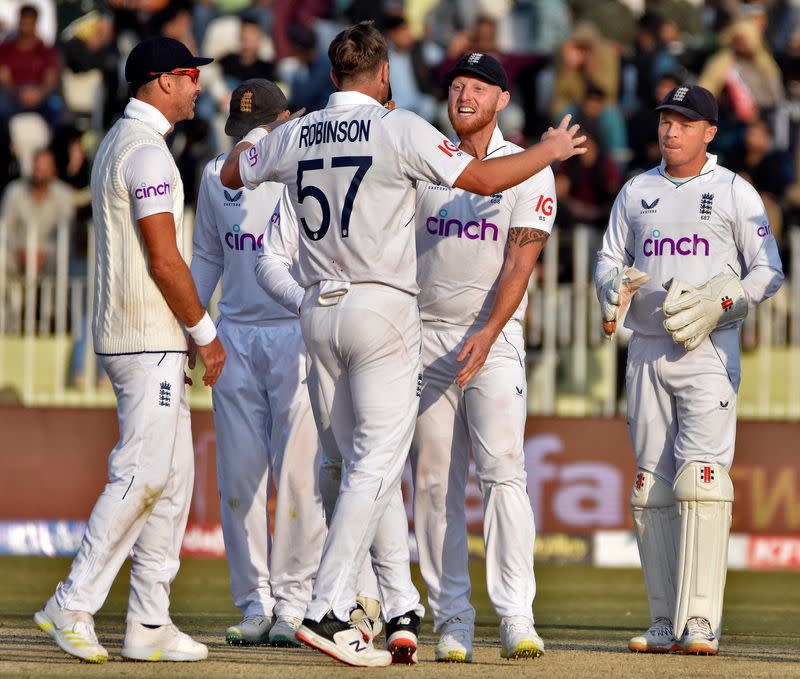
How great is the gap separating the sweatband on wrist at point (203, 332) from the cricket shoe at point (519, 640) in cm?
176

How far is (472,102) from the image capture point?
21.5 ft

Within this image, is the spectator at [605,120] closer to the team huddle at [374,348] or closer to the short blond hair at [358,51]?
the team huddle at [374,348]

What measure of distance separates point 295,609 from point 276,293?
1.49 meters

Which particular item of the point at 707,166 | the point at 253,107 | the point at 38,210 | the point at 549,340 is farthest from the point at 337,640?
the point at 38,210

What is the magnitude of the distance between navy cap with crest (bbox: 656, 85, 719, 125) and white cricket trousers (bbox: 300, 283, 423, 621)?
1.95 meters

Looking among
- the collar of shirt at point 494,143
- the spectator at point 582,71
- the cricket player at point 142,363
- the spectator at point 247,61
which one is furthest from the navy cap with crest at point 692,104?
the spectator at point 247,61

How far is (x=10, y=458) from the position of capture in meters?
12.5

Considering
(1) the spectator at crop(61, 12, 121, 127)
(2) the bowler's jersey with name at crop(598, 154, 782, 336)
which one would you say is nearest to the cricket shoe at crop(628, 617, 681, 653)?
(2) the bowler's jersey with name at crop(598, 154, 782, 336)

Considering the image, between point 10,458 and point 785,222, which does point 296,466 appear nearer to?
point 10,458

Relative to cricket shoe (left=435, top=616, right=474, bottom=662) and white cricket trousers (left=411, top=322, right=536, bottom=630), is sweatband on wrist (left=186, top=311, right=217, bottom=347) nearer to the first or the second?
white cricket trousers (left=411, top=322, right=536, bottom=630)

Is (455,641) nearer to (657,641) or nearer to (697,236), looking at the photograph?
(657,641)

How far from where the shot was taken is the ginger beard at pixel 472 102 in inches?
259

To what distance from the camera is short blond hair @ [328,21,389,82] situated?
589 centimetres

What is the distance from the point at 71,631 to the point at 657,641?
2686 millimetres
